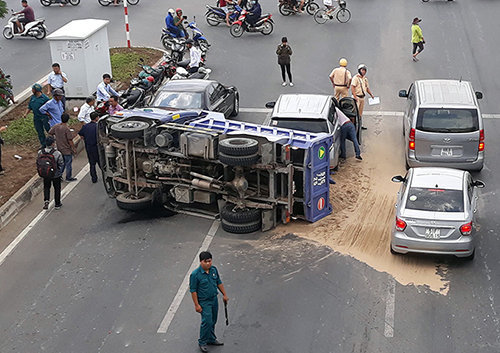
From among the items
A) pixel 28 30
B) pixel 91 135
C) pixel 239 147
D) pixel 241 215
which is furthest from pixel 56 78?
pixel 28 30

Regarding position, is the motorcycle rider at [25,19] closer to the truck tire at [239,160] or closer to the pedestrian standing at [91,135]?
the pedestrian standing at [91,135]

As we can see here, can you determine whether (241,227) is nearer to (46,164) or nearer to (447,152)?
A: (46,164)

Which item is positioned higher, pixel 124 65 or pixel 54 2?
pixel 54 2

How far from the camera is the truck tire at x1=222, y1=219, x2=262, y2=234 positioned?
43.6ft

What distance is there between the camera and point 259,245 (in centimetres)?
1295

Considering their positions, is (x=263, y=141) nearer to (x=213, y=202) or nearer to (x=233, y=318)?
(x=213, y=202)

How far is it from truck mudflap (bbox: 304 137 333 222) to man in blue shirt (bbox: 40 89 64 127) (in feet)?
22.5

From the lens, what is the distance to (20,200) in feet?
48.6

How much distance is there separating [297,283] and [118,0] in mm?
23953

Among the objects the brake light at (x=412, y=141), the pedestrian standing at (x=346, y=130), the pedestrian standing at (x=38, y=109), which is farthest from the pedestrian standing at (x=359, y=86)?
the pedestrian standing at (x=38, y=109)

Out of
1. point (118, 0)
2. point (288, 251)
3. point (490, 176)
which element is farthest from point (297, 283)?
point (118, 0)

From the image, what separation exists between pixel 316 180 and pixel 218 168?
1898 mm

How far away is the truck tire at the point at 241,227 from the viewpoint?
13289mm

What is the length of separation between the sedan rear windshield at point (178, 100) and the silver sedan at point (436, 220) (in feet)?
21.1
